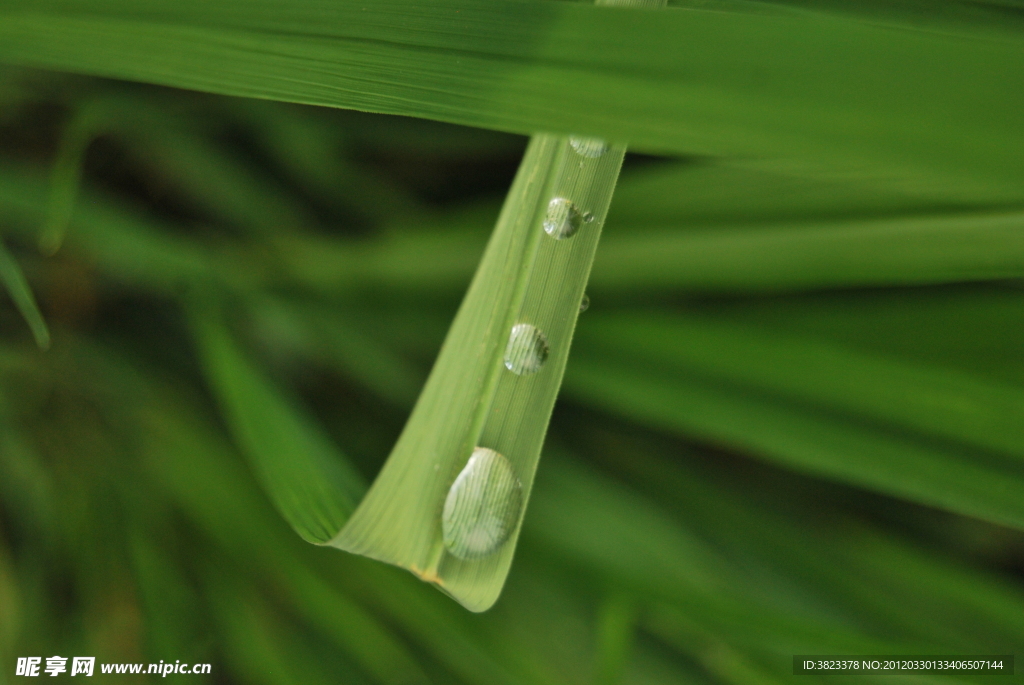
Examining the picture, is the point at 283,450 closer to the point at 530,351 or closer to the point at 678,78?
the point at 530,351

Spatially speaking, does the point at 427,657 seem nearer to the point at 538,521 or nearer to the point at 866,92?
the point at 538,521

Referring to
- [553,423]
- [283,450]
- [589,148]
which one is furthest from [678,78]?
[553,423]

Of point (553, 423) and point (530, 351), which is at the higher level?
point (553, 423)

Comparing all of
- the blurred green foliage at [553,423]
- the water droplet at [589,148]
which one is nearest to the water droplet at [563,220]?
the water droplet at [589,148]

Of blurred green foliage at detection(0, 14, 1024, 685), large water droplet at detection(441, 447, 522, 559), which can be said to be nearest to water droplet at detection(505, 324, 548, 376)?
large water droplet at detection(441, 447, 522, 559)

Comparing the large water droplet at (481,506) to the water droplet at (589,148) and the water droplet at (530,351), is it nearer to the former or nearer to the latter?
the water droplet at (530,351)

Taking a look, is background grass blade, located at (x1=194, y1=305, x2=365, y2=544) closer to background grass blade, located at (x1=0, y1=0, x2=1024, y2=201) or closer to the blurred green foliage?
the blurred green foliage

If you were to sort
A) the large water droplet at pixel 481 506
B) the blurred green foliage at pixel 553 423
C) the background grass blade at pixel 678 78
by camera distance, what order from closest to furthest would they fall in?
the background grass blade at pixel 678 78, the large water droplet at pixel 481 506, the blurred green foliage at pixel 553 423
